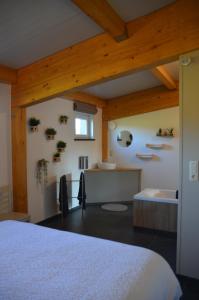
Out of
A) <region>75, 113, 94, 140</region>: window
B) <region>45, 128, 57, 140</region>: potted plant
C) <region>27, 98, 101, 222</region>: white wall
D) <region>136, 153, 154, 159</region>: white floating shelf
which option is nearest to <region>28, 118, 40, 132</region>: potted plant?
<region>27, 98, 101, 222</region>: white wall

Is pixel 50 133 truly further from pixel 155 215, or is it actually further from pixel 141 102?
pixel 141 102

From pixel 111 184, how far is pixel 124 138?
3.85 feet

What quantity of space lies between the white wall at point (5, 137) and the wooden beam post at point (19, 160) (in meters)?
0.05

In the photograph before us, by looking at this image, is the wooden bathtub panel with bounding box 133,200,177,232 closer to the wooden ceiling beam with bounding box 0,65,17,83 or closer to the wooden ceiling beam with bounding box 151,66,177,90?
the wooden ceiling beam with bounding box 151,66,177,90

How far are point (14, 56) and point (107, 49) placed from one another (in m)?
1.16

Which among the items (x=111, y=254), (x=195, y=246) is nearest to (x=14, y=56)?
(x=111, y=254)

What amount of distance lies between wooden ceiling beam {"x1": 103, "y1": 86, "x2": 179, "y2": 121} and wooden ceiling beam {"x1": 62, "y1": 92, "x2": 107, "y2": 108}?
0.73 ft

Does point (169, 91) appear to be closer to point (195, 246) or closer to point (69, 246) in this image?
point (195, 246)

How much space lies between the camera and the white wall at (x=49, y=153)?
11.8ft

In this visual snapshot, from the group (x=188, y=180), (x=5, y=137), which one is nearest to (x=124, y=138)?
(x=5, y=137)

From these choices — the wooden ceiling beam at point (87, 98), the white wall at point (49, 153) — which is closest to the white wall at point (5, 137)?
the white wall at point (49, 153)

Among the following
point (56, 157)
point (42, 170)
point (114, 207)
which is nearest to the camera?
point (42, 170)

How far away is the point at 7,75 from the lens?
10.1 ft

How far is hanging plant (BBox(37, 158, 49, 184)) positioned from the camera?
372 centimetres
